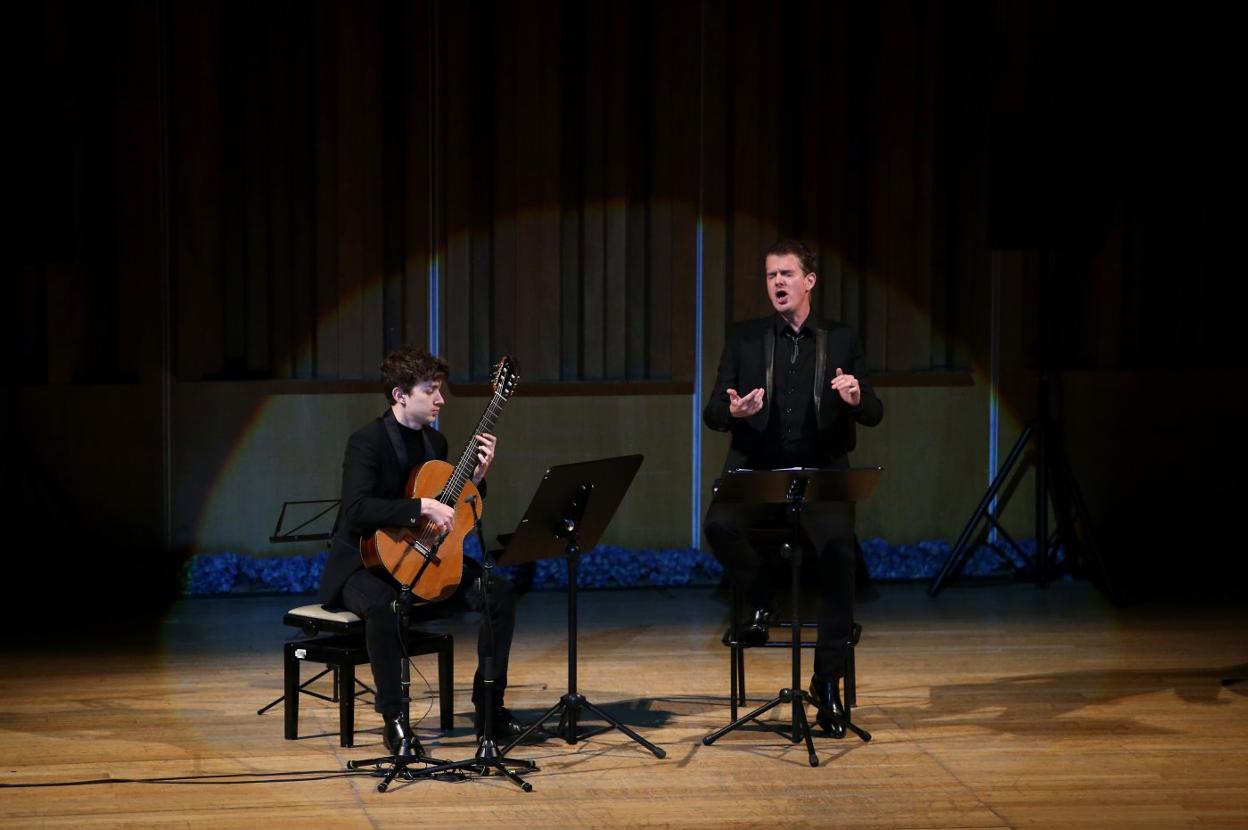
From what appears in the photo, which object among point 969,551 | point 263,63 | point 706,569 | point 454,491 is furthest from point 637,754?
point 263,63

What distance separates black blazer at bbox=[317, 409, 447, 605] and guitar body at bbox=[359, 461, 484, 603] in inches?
2.2

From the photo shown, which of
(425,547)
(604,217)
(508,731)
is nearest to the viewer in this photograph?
(425,547)

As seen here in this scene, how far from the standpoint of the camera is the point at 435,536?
498cm

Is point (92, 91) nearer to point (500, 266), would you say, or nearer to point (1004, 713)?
point (500, 266)

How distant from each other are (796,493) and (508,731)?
126 centimetres

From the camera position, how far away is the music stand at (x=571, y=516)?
4617mm

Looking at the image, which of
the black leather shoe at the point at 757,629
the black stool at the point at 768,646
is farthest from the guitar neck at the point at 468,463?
the black leather shoe at the point at 757,629

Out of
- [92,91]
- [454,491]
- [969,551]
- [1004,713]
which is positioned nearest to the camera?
[454,491]

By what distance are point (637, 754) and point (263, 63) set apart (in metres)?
4.32

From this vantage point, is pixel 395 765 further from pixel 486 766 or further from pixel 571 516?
pixel 571 516

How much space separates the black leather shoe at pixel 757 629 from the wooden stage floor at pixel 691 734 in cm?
31

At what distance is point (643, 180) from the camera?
8.24m

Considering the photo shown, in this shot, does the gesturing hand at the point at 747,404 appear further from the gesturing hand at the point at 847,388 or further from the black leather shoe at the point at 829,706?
the black leather shoe at the point at 829,706

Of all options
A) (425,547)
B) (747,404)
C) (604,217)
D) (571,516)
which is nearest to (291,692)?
(425,547)
